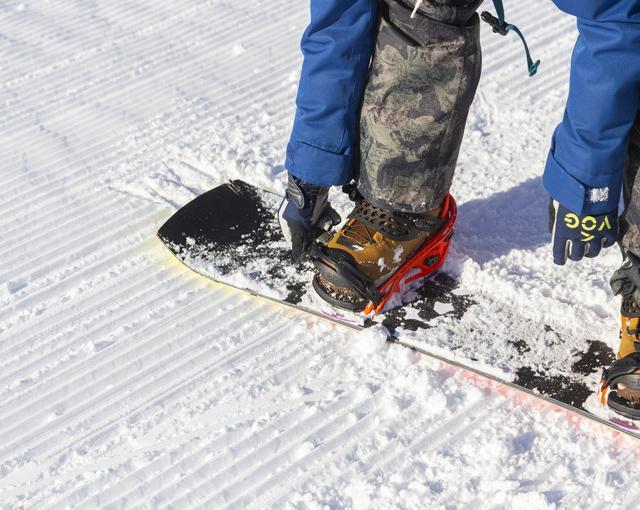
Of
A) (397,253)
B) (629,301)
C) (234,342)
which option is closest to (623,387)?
(629,301)

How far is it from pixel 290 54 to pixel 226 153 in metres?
0.74

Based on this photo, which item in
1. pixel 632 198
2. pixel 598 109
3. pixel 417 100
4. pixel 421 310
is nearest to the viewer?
pixel 598 109

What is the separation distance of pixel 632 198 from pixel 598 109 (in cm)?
25

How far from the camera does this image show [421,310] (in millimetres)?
2033

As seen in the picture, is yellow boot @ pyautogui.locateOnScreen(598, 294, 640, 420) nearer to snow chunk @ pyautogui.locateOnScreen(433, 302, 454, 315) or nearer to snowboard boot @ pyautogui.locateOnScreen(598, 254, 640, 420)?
snowboard boot @ pyautogui.locateOnScreen(598, 254, 640, 420)

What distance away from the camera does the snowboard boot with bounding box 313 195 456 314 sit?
200 cm

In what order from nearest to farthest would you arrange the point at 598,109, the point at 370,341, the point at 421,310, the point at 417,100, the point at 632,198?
the point at 598,109 → the point at 632,198 → the point at 417,100 → the point at 370,341 → the point at 421,310

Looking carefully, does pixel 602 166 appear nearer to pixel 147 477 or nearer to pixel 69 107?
pixel 147 477

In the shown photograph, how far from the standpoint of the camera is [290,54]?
318 cm

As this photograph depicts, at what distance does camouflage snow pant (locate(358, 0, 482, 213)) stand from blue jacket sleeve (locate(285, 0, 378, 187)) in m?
0.03

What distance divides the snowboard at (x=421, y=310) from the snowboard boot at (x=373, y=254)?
0.04 m

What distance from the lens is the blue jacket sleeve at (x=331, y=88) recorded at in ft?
5.77

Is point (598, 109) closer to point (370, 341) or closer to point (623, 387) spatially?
point (623, 387)

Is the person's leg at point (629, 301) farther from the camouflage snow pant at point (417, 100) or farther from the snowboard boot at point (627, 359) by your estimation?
the camouflage snow pant at point (417, 100)
